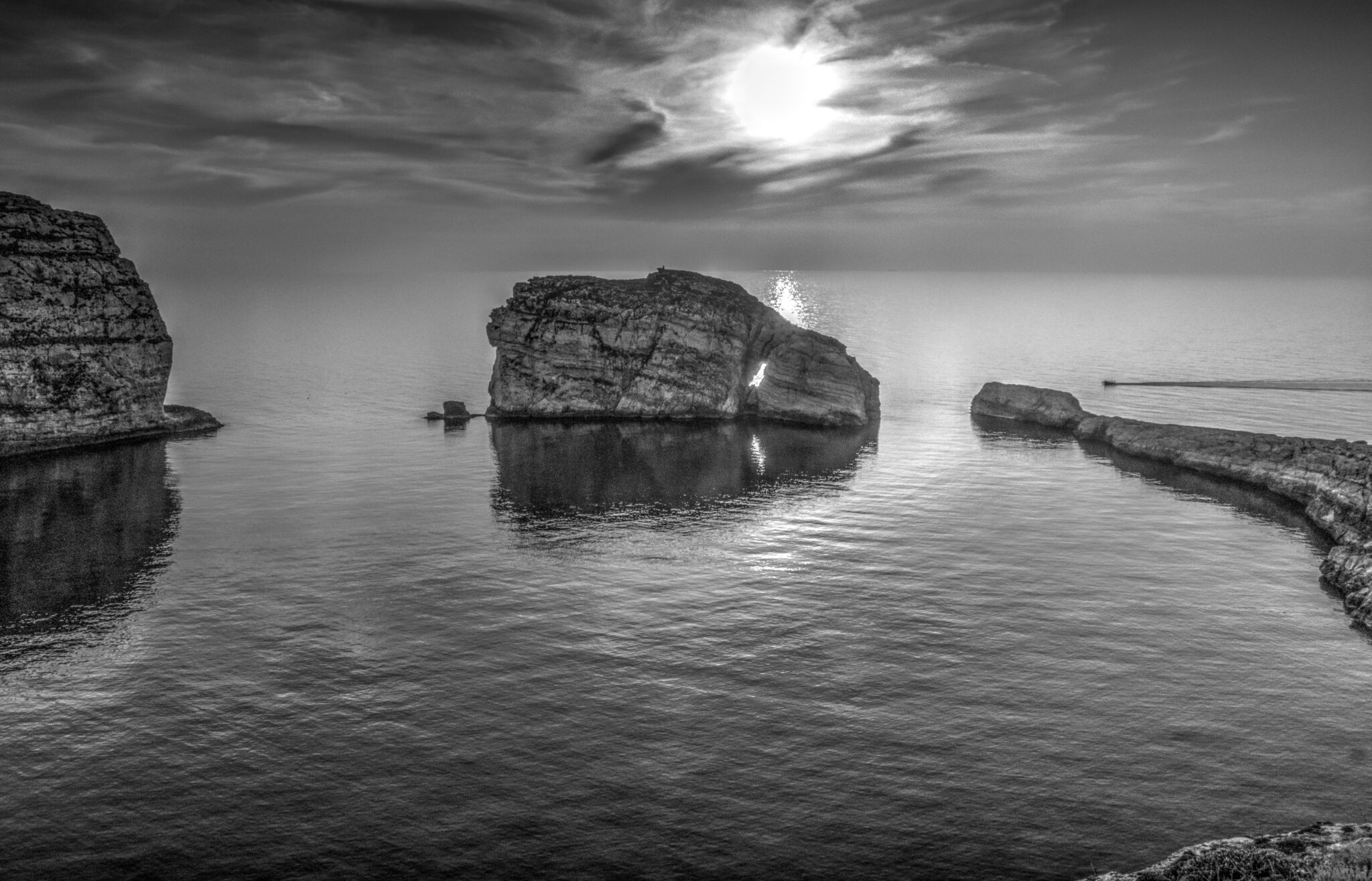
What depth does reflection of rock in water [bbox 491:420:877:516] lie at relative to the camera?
92.5 metres

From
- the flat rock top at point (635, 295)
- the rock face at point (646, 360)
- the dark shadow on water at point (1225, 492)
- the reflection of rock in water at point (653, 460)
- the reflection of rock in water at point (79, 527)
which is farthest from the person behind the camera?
the flat rock top at point (635, 295)

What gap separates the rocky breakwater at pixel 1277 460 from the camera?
66812mm

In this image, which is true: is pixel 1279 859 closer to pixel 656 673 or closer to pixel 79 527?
pixel 656 673

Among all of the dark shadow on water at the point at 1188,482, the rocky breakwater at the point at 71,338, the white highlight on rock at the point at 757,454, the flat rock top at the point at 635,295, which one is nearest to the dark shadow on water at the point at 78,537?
the rocky breakwater at the point at 71,338

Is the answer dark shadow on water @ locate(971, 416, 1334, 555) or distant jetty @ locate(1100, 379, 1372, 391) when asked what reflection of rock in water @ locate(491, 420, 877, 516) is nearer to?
dark shadow on water @ locate(971, 416, 1334, 555)

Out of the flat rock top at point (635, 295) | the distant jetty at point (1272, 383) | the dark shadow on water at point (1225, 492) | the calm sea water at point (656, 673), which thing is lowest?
the calm sea water at point (656, 673)

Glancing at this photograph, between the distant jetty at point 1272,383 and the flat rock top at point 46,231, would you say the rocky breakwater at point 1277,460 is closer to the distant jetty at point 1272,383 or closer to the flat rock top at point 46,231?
the distant jetty at point 1272,383

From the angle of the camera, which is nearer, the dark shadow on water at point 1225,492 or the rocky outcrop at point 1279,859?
the rocky outcrop at point 1279,859

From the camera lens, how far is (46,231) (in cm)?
10806

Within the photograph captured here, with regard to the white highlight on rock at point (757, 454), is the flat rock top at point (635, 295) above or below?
above

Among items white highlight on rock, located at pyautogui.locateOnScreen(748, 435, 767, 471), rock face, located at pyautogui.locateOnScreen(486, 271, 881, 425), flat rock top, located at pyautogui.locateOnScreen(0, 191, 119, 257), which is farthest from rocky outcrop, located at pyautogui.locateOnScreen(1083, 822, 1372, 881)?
flat rock top, located at pyautogui.locateOnScreen(0, 191, 119, 257)

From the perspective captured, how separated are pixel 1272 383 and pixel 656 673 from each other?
14632cm

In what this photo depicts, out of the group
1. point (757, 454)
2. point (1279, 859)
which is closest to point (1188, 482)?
point (757, 454)

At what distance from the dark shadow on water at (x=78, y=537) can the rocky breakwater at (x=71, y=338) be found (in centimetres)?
476
